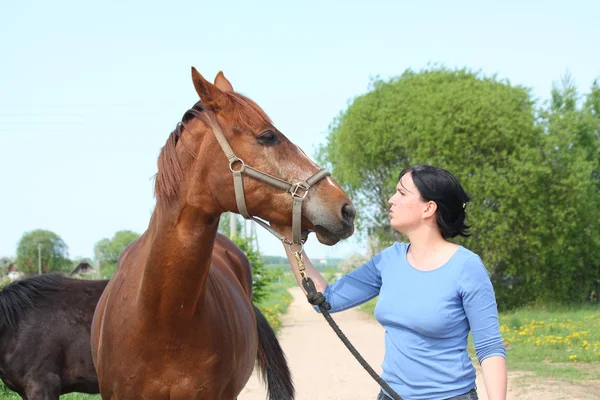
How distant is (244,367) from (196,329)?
751mm

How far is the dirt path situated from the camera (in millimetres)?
7973

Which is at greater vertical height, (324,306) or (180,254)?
(180,254)

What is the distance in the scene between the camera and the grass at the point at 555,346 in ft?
31.8

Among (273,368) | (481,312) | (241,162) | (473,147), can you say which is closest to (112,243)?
(473,147)

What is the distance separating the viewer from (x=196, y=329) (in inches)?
130

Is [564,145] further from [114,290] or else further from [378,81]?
[114,290]

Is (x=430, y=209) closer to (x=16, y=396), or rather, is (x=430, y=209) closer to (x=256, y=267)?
(x=16, y=396)

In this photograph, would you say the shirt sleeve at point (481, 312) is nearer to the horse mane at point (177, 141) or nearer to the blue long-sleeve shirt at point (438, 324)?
the blue long-sleeve shirt at point (438, 324)

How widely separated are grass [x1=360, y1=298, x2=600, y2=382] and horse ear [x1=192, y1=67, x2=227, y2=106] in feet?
24.0

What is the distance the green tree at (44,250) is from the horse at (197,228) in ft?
233

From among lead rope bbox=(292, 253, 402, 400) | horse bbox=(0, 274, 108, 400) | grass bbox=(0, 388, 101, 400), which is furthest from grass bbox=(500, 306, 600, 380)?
lead rope bbox=(292, 253, 402, 400)

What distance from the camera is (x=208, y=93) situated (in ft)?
10.2

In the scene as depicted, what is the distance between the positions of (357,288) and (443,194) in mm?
654

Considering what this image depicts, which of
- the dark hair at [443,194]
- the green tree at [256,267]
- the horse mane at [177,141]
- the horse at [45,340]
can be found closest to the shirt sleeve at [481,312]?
the dark hair at [443,194]
